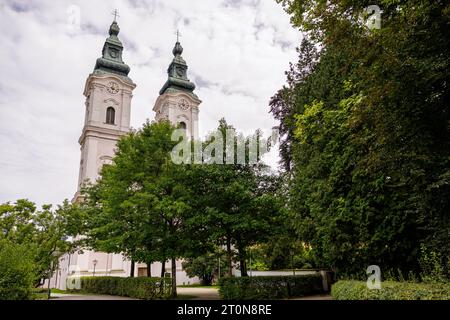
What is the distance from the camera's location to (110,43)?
175ft

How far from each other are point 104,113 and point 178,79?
14.1 m

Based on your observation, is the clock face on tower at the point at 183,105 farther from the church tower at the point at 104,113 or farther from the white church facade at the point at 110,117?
the church tower at the point at 104,113

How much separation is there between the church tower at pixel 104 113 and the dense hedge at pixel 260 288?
2927 cm

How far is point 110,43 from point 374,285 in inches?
2056

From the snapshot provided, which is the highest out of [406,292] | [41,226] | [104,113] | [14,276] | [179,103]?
[179,103]

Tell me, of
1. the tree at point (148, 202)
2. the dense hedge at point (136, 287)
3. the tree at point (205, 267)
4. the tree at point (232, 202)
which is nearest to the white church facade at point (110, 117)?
the tree at point (205, 267)

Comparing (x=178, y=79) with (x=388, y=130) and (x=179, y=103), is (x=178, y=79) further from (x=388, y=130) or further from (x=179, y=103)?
(x=388, y=130)

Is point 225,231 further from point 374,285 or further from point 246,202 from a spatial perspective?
point 374,285

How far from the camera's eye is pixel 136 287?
67.3 ft

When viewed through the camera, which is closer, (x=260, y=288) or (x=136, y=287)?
(x=260, y=288)

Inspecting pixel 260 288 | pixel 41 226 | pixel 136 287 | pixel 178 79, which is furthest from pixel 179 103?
pixel 260 288

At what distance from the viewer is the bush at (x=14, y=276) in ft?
31.6
